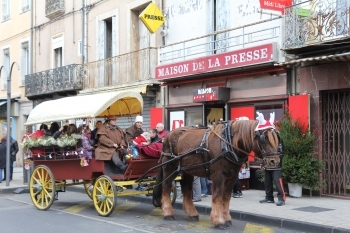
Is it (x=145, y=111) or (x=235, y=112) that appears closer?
Result: (x=235, y=112)

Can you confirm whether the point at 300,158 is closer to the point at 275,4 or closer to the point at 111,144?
the point at 275,4

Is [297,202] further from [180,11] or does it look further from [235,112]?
[180,11]

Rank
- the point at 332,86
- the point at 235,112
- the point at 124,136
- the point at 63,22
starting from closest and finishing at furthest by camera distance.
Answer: the point at 124,136
the point at 332,86
the point at 235,112
the point at 63,22

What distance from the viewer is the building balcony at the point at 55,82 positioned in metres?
21.8

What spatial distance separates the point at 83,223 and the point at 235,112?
6.62 metres

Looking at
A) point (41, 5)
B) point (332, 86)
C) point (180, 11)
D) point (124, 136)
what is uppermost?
point (41, 5)

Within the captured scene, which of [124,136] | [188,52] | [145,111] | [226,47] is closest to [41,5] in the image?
[145,111]

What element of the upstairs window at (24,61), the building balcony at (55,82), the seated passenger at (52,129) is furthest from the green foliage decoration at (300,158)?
the upstairs window at (24,61)

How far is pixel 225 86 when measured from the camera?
15.2 meters

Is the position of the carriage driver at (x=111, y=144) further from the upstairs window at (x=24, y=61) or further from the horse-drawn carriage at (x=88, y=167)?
the upstairs window at (x=24, y=61)

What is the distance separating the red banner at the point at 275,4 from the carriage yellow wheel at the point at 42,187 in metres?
6.41

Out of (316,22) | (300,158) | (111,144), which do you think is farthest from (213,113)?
(111,144)

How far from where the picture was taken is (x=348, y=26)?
1138 centimetres

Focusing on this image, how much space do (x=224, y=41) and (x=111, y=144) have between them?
20.7ft
